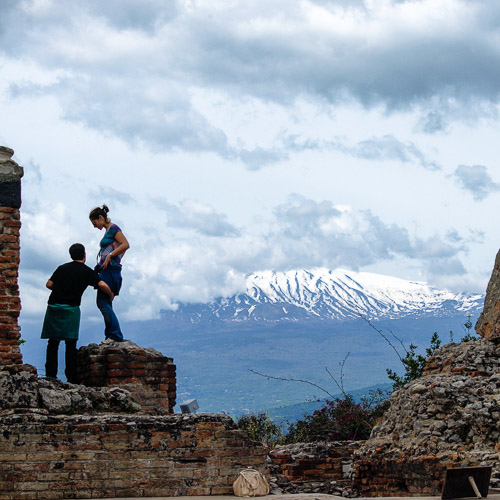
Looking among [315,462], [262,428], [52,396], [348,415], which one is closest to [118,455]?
[52,396]

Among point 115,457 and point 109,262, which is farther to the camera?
point 109,262

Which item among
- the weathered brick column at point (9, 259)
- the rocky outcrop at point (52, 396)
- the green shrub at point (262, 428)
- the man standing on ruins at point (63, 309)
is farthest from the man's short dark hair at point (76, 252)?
the green shrub at point (262, 428)

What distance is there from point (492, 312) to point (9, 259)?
8.85 metres

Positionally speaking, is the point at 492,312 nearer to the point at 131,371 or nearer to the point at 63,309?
the point at 131,371

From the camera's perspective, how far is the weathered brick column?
978 centimetres

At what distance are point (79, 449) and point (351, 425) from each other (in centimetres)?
1438

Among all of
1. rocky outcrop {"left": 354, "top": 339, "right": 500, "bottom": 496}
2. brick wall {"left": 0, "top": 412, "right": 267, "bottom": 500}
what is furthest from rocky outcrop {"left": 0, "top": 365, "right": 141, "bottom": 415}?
rocky outcrop {"left": 354, "top": 339, "right": 500, "bottom": 496}

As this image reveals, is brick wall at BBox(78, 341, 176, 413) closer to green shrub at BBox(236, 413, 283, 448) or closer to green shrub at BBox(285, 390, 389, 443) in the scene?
green shrub at BBox(285, 390, 389, 443)

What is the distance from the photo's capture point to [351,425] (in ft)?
70.6

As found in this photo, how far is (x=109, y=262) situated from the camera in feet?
37.5

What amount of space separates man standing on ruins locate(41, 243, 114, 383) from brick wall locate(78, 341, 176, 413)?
375 millimetres

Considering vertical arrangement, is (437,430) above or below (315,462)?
above

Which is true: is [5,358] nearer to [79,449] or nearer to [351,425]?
[79,449]

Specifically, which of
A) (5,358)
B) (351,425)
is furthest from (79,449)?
(351,425)
